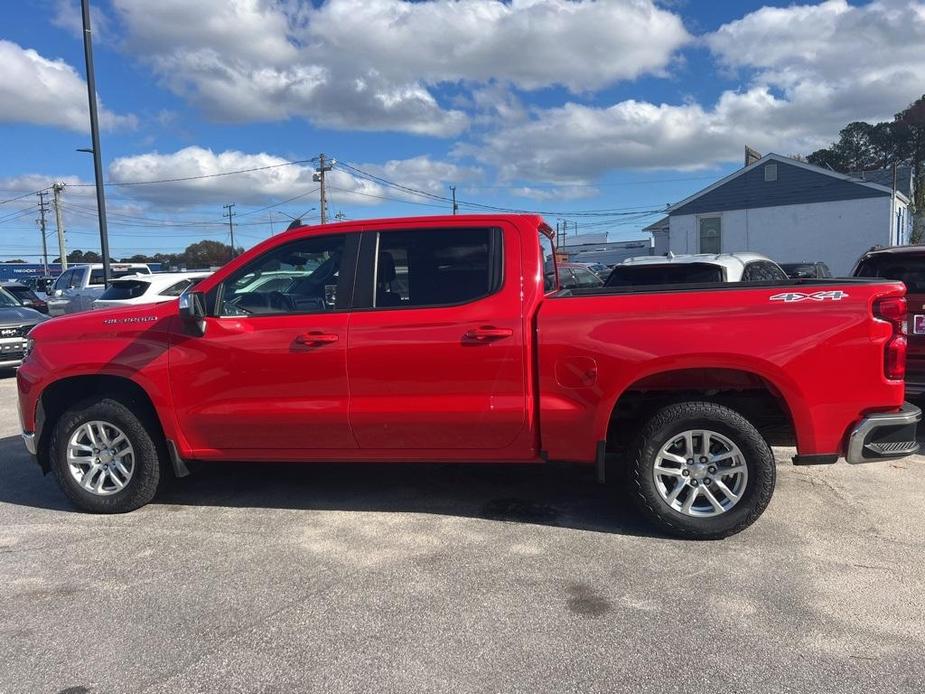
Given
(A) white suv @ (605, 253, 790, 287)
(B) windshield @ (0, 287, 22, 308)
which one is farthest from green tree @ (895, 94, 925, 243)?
(B) windshield @ (0, 287, 22, 308)

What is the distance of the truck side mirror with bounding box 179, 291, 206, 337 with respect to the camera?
439 cm

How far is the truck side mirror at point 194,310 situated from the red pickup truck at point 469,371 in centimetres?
1

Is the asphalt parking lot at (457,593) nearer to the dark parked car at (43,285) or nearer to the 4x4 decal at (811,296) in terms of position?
the 4x4 decal at (811,296)

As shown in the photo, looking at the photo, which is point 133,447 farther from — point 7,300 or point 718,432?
point 7,300

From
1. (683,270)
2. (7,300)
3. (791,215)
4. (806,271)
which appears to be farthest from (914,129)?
(7,300)

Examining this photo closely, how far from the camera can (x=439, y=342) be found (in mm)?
4258

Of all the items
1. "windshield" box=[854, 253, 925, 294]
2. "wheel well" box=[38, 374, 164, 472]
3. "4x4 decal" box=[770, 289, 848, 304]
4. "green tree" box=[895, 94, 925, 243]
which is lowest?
"wheel well" box=[38, 374, 164, 472]

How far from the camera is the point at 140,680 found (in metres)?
2.96

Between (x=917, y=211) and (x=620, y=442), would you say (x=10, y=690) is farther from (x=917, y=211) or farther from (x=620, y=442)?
(x=917, y=211)

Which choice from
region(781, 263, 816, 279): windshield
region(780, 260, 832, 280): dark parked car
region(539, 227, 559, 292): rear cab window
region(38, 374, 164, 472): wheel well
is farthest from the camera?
region(781, 263, 816, 279): windshield

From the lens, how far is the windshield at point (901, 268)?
6.20 meters

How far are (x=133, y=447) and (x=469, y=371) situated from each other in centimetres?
238

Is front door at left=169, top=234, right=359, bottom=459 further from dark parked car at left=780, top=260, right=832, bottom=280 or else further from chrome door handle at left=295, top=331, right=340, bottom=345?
dark parked car at left=780, top=260, right=832, bottom=280

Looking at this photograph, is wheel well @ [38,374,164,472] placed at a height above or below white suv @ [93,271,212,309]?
below
